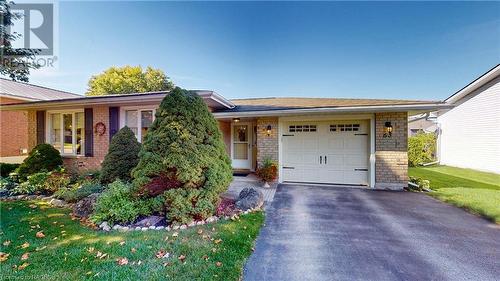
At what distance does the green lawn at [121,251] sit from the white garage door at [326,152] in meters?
4.03

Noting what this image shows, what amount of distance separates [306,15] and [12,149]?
60.6ft

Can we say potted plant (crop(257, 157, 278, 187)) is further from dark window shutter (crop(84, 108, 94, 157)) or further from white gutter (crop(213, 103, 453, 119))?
dark window shutter (crop(84, 108, 94, 157))

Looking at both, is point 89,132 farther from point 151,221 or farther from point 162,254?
point 162,254

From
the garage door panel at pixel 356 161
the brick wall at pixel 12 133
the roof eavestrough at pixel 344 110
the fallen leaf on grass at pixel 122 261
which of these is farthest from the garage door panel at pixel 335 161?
the brick wall at pixel 12 133

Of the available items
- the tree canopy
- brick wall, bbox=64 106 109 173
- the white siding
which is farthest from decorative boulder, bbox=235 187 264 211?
the tree canopy

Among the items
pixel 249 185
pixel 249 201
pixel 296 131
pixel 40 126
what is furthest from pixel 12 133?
pixel 296 131

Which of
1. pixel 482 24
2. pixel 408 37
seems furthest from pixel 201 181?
pixel 482 24

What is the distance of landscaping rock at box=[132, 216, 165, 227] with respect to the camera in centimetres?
395

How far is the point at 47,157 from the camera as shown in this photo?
25.3 ft

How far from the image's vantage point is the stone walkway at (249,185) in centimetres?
599

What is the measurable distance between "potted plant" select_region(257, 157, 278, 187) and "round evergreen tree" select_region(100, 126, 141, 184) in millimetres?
Result: 3915

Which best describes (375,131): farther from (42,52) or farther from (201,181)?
(42,52)

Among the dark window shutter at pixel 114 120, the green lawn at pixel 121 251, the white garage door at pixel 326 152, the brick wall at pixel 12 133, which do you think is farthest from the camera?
the brick wall at pixel 12 133

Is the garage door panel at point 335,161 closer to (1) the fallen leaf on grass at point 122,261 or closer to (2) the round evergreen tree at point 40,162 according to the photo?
(1) the fallen leaf on grass at point 122,261
